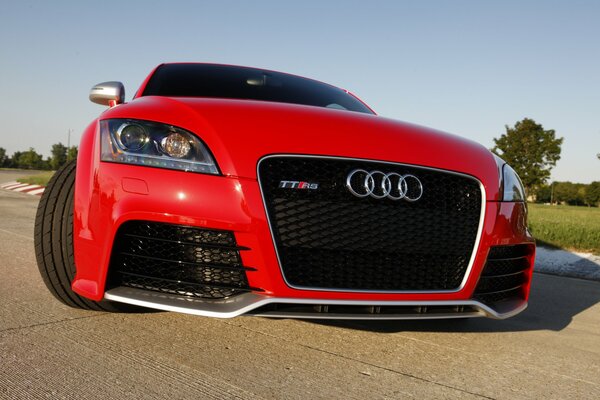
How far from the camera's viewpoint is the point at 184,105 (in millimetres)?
2273

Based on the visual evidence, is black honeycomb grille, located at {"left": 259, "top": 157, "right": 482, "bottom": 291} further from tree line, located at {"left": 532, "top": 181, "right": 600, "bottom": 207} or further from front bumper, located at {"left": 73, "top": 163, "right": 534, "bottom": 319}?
tree line, located at {"left": 532, "top": 181, "right": 600, "bottom": 207}

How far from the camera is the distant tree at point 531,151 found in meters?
46.5

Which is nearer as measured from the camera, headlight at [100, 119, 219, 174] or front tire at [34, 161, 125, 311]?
headlight at [100, 119, 219, 174]

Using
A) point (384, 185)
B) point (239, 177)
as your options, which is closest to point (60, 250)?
point (239, 177)

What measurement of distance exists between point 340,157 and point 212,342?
0.92 metres

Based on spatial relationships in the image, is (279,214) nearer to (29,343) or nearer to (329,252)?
(329,252)

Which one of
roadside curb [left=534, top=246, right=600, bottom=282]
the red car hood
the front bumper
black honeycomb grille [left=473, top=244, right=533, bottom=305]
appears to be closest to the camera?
the front bumper

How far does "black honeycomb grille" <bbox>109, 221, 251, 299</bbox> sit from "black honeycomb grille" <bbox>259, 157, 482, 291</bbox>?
196mm

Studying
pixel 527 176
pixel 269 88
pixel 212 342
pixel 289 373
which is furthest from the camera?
pixel 527 176

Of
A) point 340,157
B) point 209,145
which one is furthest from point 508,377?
point 209,145

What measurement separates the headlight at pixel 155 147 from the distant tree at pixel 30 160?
313ft

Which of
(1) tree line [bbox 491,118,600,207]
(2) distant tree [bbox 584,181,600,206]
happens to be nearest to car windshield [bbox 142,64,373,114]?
(1) tree line [bbox 491,118,600,207]

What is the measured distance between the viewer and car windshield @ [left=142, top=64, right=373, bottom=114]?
3.24 m

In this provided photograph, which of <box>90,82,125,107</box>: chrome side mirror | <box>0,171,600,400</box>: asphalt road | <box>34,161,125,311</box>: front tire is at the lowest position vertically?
<box>0,171,600,400</box>: asphalt road
